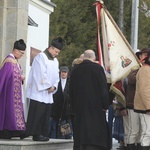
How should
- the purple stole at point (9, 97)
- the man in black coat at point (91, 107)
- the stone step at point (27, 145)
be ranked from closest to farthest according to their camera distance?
the man in black coat at point (91, 107)
the stone step at point (27, 145)
the purple stole at point (9, 97)

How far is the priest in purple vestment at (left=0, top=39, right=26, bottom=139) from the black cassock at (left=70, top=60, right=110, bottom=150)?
1.23 m

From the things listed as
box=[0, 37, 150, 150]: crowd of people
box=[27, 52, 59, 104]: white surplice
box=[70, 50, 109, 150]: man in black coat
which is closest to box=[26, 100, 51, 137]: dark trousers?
Answer: box=[0, 37, 150, 150]: crowd of people

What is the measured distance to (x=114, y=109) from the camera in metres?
12.9

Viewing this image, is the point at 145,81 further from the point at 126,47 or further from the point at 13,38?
the point at 13,38

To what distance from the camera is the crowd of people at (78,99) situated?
30.3 feet

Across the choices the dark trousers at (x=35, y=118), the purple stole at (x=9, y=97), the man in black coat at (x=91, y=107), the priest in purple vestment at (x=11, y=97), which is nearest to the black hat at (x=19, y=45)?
the priest in purple vestment at (x=11, y=97)

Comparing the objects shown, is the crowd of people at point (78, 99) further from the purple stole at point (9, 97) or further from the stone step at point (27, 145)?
the stone step at point (27, 145)

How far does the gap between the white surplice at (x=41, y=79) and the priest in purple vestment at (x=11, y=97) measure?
0.24 metres

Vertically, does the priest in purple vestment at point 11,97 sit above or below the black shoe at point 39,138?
above

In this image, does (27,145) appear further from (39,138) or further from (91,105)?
(91,105)

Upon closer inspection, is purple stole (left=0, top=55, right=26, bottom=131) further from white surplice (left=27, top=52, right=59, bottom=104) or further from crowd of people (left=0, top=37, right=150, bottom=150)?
white surplice (left=27, top=52, right=59, bottom=104)

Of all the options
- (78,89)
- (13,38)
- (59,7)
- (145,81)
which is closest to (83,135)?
(78,89)

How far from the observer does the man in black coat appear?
9.21 metres

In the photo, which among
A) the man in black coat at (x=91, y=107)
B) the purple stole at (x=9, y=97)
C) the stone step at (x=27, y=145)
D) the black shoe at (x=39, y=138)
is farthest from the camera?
the black shoe at (x=39, y=138)
